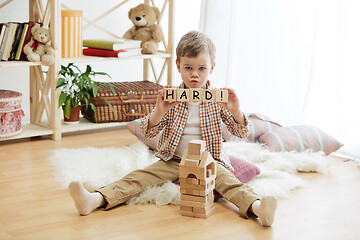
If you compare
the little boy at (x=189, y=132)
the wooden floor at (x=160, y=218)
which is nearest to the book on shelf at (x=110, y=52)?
the wooden floor at (x=160, y=218)

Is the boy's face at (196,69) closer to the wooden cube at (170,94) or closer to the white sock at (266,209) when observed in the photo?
the wooden cube at (170,94)

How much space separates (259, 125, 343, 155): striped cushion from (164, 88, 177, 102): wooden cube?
934 millimetres

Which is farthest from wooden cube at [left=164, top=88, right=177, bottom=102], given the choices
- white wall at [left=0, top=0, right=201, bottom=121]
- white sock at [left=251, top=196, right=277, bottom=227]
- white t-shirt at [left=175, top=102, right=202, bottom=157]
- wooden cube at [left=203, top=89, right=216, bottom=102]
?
white wall at [left=0, top=0, right=201, bottom=121]

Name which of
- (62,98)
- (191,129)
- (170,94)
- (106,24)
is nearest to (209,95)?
(170,94)

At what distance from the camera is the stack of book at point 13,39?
2756 millimetres

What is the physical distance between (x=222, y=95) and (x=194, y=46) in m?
0.23

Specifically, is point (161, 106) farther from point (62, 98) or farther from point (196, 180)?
point (62, 98)

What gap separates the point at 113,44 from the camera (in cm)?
306

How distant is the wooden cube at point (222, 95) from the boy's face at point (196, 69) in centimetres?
15

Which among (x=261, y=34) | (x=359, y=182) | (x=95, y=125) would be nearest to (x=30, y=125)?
(x=95, y=125)

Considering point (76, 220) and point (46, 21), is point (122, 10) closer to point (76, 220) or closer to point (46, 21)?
point (46, 21)

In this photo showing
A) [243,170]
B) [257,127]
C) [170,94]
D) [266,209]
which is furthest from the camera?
[257,127]

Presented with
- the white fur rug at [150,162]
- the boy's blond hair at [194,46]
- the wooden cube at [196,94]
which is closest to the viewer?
the wooden cube at [196,94]

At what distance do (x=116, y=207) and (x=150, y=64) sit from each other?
1.71 metres
